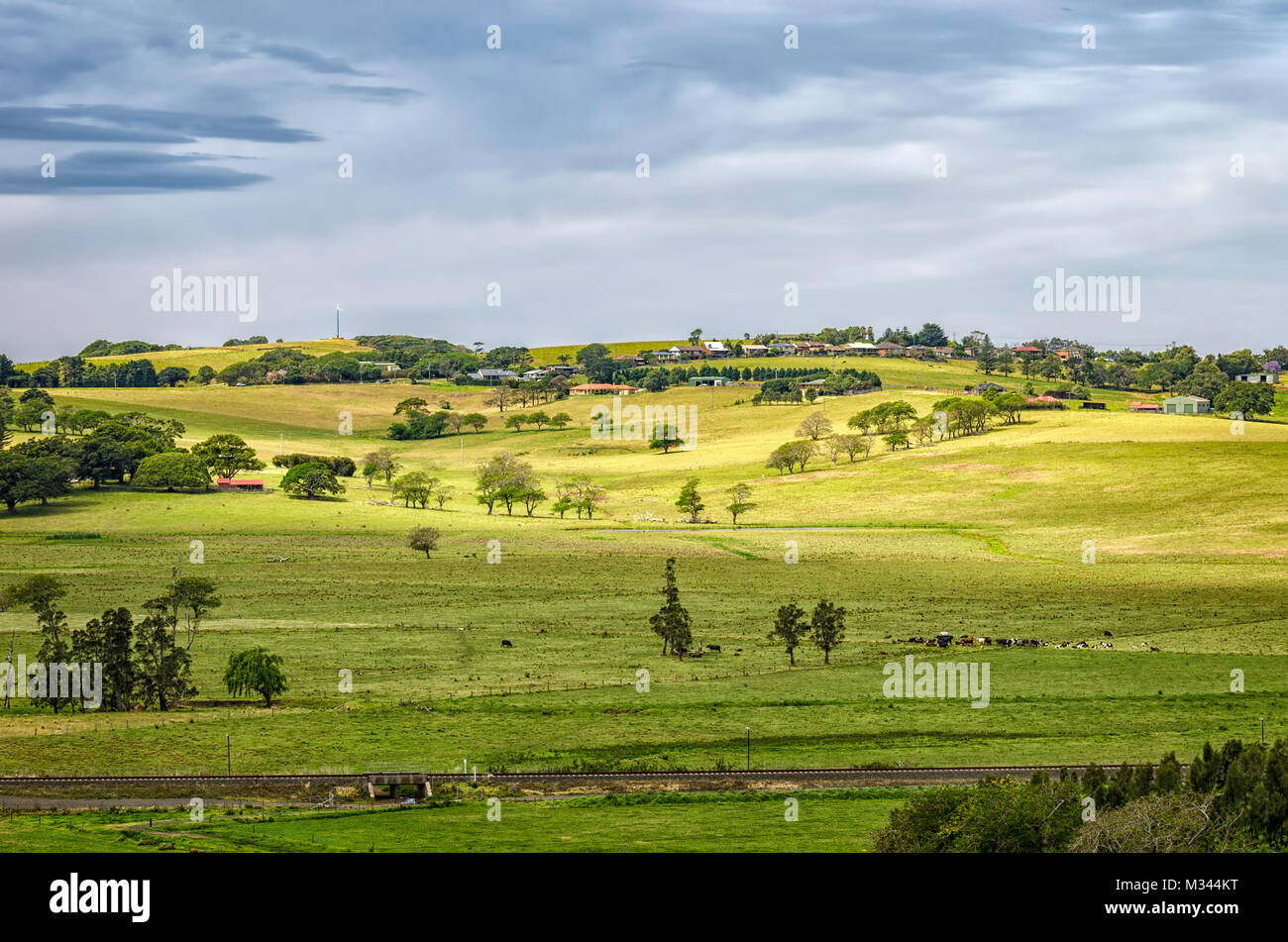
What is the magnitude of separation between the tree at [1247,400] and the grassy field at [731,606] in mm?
19474

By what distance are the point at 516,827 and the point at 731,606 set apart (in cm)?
5021

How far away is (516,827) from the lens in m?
41.9

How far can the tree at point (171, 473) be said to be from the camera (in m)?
147

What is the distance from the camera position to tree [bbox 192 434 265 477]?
16050 centimetres

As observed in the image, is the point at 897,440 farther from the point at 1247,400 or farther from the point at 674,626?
the point at 674,626

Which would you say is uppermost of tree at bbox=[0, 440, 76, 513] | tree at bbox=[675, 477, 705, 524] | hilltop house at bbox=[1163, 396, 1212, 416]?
hilltop house at bbox=[1163, 396, 1212, 416]

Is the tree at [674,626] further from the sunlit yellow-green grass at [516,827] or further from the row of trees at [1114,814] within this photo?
the row of trees at [1114,814]

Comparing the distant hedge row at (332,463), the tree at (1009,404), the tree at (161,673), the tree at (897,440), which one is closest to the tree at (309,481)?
the distant hedge row at (332,463)

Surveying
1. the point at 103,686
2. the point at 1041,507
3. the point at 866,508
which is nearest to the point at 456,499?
the point at 866,508

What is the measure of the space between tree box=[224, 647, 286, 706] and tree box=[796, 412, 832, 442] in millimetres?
132003

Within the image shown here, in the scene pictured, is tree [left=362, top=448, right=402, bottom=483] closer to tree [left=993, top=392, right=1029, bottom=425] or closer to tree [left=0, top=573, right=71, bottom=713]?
tree [left=0, top=573, right=71, bottom=713]

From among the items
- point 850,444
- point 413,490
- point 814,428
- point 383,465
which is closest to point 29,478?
point 413,490

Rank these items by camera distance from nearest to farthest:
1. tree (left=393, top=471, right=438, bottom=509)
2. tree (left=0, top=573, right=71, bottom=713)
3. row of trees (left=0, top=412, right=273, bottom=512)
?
tree (left=0, top=573, right=71, bottom=713), row of trees (left=0, top=412, right=273, bottom=512), tree (left=393, top=471, right=438, bottom=509)

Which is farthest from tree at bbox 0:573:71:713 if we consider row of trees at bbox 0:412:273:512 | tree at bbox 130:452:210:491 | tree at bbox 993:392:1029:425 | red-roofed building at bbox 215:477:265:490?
tree at bbox 993:392:1029:425
